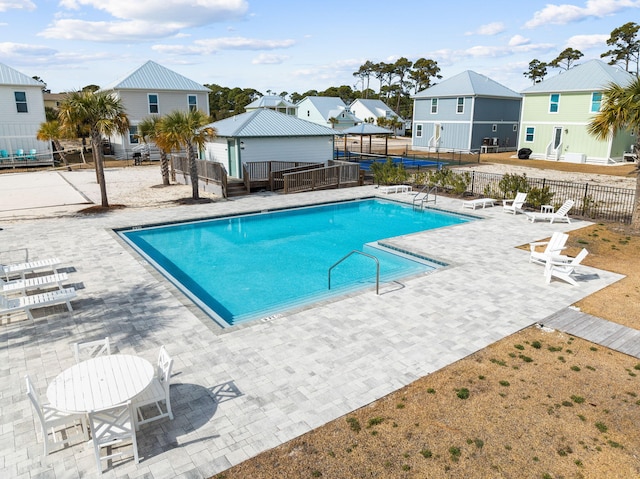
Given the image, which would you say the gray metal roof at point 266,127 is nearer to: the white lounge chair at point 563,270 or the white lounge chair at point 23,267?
the white lounge chair at point 23,267

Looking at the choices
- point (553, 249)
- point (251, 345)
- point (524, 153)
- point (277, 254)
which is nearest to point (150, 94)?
point (277, 254)

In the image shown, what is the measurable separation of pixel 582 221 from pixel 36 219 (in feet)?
68.7

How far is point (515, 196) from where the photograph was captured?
2070cm

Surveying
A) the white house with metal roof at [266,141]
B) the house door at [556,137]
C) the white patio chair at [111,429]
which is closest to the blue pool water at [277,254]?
the white patio chair at [111,429]

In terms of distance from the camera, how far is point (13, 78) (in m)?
35.5

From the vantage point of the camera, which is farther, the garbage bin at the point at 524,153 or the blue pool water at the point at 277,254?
the garbage bin at the point at 524,153

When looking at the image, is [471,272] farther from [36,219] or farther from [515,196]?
[36,219]

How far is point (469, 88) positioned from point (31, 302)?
4067 cm

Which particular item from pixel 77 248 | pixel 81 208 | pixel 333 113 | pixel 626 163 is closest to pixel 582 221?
pixel 77 248

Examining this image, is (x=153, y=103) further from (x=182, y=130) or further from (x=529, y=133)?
(x=529, y=133)

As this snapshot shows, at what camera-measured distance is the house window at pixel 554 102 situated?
121ft

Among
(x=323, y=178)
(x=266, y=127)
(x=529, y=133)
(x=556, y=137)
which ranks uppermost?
(x=266, y=127)

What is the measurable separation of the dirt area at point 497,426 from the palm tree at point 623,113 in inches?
403

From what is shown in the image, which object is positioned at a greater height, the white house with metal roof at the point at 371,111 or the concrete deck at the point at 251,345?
the white house with metal roof at the point at 371,111
